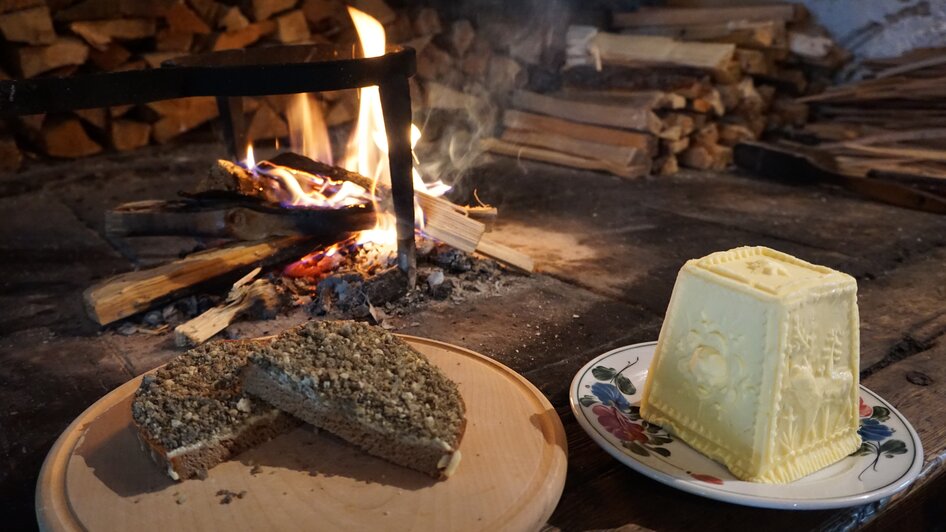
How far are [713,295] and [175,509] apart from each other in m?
1.06

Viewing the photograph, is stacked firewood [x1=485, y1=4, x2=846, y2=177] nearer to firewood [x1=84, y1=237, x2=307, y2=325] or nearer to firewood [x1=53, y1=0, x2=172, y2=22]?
firewood [x1=53, y1=0, x2=172, y2=22]

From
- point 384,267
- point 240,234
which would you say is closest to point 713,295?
point 384,267

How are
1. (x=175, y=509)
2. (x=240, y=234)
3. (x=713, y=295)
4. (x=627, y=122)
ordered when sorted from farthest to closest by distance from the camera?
(x=627, y=122) < (x=240, y=234) < (x=713, y=295) < (x=175, y=509)

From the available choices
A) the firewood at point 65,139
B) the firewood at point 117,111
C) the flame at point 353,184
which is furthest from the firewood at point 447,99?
the firewood at point 65,139

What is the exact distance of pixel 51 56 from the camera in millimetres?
4465

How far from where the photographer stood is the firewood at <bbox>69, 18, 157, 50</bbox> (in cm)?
454

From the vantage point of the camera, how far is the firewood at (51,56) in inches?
173

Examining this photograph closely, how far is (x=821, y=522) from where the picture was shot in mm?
1583

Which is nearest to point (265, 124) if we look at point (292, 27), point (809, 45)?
point (292, 27)

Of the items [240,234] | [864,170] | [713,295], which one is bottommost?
[864,170]

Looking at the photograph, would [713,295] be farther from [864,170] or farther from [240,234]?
[864,170]

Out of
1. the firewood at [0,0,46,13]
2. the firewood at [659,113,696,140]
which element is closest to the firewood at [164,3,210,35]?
the firewood at [0,0,46,13]

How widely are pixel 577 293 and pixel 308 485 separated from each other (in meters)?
1.72

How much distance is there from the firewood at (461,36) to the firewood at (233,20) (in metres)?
1.46
